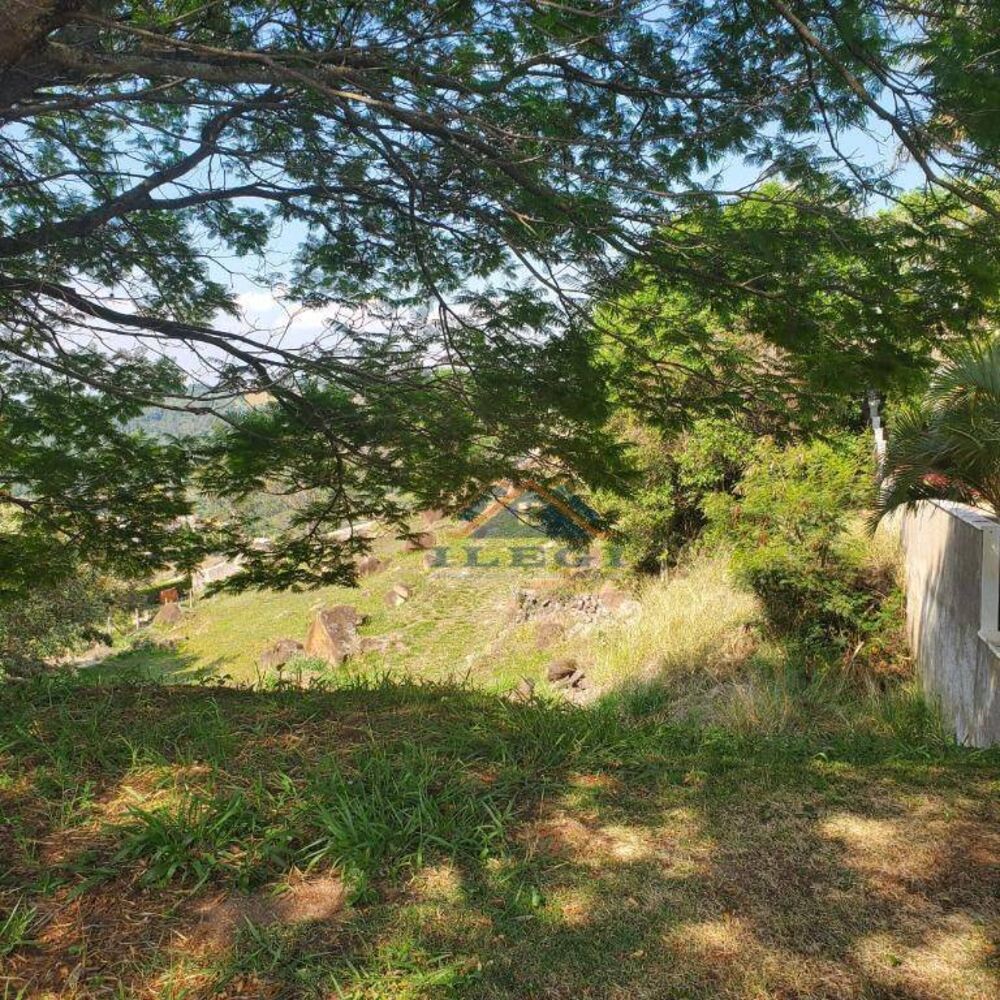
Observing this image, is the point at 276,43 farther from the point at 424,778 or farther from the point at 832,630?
the point at 832,630

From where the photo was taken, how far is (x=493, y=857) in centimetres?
300

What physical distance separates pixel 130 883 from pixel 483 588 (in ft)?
60.4

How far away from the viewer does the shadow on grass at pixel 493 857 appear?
2414mm

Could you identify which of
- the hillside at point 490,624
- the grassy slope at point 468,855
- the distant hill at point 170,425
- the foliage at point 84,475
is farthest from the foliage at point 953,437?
the foliage at point 84,475

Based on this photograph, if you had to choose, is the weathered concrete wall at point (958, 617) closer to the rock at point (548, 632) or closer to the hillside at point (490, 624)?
the hillside at point (490, 624)

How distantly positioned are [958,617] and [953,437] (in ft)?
6.90

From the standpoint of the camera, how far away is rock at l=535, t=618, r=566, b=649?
15289 millimetres

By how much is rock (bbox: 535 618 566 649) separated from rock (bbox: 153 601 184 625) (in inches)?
774

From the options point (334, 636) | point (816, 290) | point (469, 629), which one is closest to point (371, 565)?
point (334, 636)

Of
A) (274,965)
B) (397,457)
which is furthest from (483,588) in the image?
(274,965)

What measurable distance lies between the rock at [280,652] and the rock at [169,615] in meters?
12.1

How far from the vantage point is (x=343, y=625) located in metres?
18.7

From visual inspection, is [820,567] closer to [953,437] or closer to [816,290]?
[953,437]

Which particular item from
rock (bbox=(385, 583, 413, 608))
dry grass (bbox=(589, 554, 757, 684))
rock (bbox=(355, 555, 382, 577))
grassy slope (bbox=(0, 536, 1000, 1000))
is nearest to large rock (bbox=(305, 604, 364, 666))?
rock (bbox=(385, 583, 413, 608))
